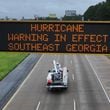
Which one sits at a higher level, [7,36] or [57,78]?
[7,36]

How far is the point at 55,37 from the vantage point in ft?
96.9

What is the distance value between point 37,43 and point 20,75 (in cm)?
4830

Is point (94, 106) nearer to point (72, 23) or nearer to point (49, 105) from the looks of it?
point (49, 105)

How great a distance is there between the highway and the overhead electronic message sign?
2267 cm

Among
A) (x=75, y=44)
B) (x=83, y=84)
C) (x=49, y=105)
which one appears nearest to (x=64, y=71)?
(x=83, y=84)

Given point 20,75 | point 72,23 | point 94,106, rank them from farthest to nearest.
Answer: point 20,75, point 94,106, point 72,23

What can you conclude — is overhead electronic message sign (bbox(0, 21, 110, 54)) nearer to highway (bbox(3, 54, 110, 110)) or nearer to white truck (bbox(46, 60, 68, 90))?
highway (bbox(3, 54, 110, 110))

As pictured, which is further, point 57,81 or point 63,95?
point 57,81

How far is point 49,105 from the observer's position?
53781 mm

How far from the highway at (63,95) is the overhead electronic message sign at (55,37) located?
2267 centimetres

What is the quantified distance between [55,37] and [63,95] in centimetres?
3251

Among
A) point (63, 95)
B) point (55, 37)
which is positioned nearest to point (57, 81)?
point (63, 95)

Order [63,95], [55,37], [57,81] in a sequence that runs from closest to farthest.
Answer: [55,37] → [63,95] → [57,81]

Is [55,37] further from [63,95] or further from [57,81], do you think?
[57,81]
